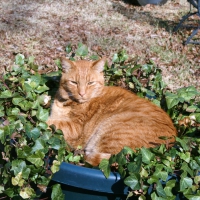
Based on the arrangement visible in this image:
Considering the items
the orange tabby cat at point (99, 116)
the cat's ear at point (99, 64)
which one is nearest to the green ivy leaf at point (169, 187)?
the orange tabby cat at point (99, 116)

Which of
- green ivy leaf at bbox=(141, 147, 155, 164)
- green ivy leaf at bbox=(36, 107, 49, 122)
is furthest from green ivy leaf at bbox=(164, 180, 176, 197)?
green ivy leaf at bbox=(36, 107, 49, 122)

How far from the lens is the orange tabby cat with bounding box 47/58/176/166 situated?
237 centimetres

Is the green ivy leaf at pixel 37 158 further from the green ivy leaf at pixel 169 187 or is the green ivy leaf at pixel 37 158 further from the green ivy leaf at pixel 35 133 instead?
the green ivy leaf at pixel 169 187

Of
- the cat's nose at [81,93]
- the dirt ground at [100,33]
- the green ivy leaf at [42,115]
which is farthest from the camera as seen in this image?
the dirt ground at [100,33]

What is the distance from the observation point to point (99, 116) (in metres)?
2.74

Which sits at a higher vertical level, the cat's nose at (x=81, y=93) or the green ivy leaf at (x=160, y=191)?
the cat's nose at (x=81, y=93)

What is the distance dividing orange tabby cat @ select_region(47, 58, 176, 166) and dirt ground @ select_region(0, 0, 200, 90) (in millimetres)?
1728

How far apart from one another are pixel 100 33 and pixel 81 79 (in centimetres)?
330

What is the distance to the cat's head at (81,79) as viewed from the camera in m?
2.85

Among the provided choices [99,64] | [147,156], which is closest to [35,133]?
[147,156]

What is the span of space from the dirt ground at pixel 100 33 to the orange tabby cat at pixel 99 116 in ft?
5.67

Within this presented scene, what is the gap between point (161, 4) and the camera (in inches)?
313

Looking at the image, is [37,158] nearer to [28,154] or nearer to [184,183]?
[28,154]

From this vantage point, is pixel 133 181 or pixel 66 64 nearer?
pixel 133 181
